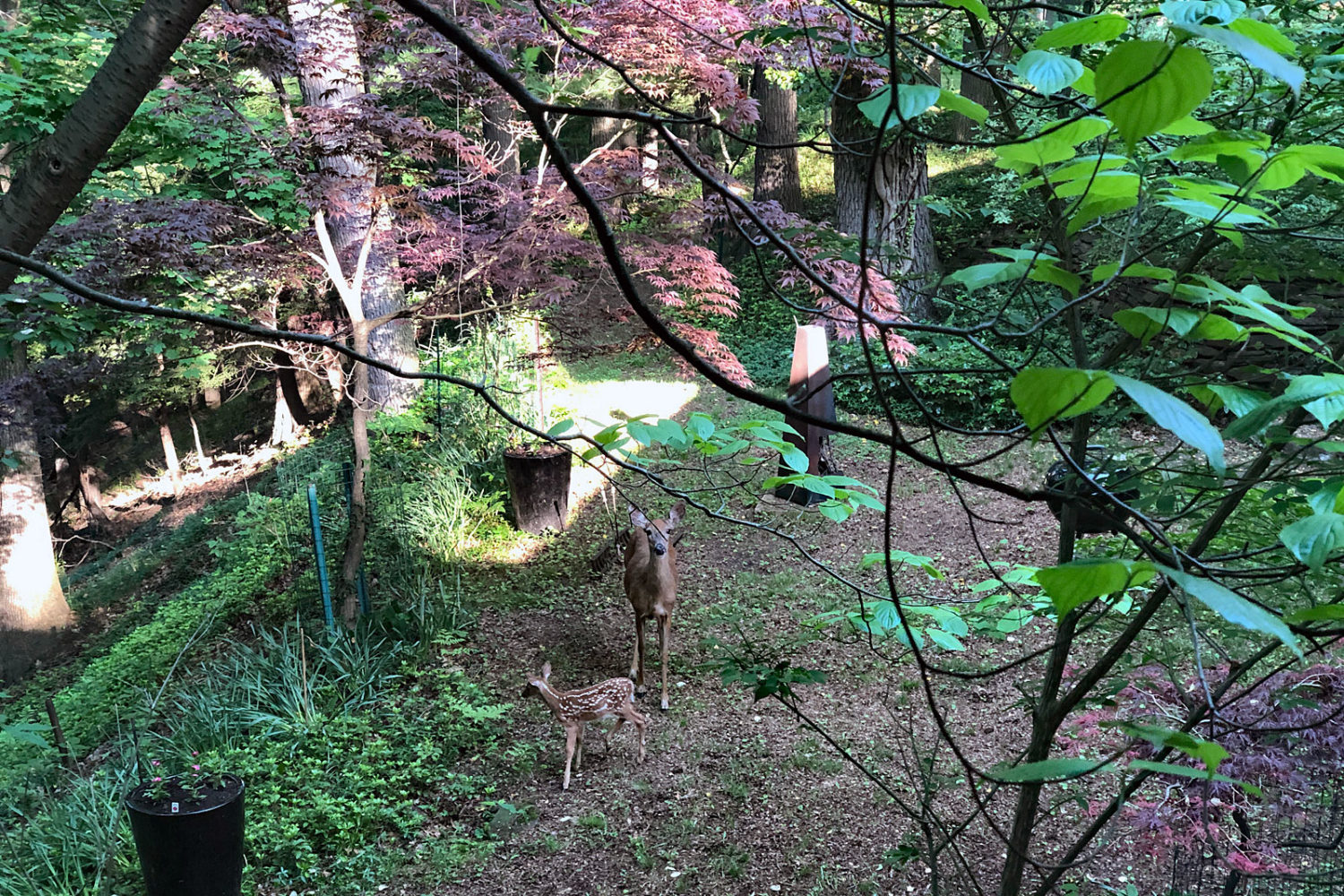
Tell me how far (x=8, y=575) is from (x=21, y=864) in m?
5.58

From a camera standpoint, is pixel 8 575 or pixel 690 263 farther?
pixel 8 575

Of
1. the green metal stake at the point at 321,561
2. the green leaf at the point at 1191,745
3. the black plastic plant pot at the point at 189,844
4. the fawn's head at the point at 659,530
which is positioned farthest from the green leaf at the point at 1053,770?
the green metal stake at the point at 321,561

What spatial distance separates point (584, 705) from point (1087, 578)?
131 inches

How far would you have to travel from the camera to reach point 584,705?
3.69m

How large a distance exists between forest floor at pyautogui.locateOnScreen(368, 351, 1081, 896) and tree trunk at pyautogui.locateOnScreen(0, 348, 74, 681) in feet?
16.2

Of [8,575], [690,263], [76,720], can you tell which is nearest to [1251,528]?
[690,263]

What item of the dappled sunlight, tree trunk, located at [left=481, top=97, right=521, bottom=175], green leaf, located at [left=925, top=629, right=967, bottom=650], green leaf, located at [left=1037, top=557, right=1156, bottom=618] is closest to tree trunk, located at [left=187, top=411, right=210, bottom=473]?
the dappled sunlight

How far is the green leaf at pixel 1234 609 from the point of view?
465mm

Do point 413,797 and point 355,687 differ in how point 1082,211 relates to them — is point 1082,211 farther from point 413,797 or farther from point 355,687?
point 355,687

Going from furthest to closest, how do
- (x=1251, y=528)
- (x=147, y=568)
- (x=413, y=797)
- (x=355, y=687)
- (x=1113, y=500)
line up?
(x=147, y=568), (x=355, y=687), (x=413, y=797), (x=1251, y=528), (x=1113, y=500)

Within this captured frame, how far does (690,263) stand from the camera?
5.08 meters

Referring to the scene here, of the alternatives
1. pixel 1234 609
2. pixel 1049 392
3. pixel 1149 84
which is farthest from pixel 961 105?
pixel 1234 609

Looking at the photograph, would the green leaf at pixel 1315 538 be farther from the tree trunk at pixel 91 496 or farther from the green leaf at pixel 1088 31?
the tree trunk at pixel 91 496

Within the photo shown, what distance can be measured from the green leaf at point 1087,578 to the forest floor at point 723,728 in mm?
1278
